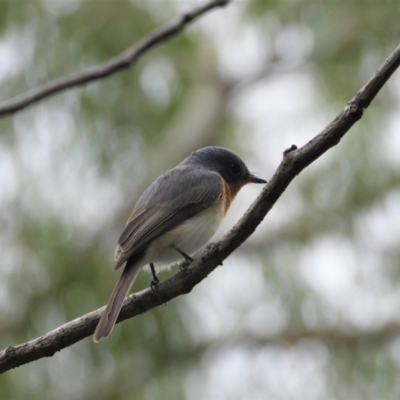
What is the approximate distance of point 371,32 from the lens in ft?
23.3

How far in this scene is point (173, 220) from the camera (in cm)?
412

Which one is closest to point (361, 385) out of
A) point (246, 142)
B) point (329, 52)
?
point (246, 142)

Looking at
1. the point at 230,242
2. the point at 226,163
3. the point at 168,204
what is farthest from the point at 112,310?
the point at 226,163

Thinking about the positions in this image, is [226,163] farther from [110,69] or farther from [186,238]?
[110,69]

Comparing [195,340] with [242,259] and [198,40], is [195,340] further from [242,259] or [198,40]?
[198,40]

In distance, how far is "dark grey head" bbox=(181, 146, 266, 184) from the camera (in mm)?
4914

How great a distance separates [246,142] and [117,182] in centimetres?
Answer: 175

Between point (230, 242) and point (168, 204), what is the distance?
121 cm

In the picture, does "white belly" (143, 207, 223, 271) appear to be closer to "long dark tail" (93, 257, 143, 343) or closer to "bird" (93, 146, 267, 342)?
"bird" (93, 146, 267, 342)

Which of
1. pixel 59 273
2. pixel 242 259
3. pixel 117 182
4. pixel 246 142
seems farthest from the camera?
pixel 246 142

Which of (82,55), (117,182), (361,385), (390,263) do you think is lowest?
(361,385)

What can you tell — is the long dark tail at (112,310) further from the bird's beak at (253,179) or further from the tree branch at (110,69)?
the bird's beak at (253,179)

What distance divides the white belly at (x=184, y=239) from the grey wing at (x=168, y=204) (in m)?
0.04

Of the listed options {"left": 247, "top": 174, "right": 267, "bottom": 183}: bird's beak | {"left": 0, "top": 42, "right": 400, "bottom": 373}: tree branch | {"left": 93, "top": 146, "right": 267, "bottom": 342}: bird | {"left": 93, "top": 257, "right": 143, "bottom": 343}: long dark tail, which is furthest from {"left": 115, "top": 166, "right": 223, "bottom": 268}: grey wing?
{"left": 0, "top": 42, "right": 400, "bottom": 373}: tree branch
